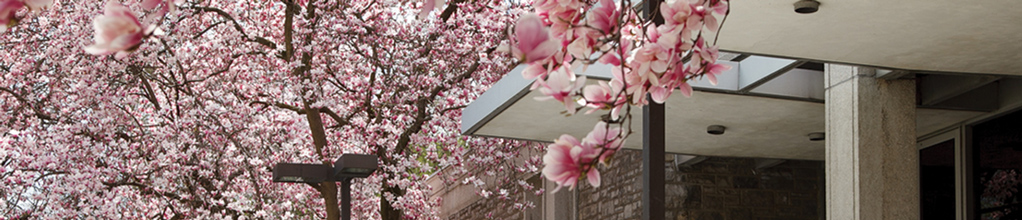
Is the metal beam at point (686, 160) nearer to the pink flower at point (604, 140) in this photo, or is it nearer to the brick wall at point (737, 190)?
the brick wall at point (737, 190)

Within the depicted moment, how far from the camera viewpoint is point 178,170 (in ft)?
30.6

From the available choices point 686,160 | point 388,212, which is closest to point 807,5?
point 686,160

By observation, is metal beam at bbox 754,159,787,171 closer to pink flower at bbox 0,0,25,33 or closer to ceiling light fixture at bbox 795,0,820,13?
ceiling light fixture at bbox 795,0,820,13

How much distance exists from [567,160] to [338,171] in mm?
5723

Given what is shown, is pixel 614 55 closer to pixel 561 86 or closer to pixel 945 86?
pixel 561 86

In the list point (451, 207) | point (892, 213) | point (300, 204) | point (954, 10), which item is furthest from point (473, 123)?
point (451, 207)

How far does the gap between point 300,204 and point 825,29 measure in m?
8.63

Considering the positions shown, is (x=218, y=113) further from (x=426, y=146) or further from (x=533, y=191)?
(x=533, y=191)

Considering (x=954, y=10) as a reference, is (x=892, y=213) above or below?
below

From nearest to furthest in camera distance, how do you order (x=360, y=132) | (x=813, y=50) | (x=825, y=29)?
(x=825, y=29) → (x=813, y=50) → (x=360, y=132)

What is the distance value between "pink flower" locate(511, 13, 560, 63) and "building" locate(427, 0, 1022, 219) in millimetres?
2842

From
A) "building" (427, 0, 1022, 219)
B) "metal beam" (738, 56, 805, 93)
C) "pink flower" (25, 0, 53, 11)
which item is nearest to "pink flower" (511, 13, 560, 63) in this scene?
"pink flower" (25, 0, 53, 11)

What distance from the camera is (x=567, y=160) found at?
150 centimetres

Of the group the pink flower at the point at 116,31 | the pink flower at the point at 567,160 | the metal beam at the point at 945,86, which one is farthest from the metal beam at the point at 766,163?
the pink flower at the point at 116,31
